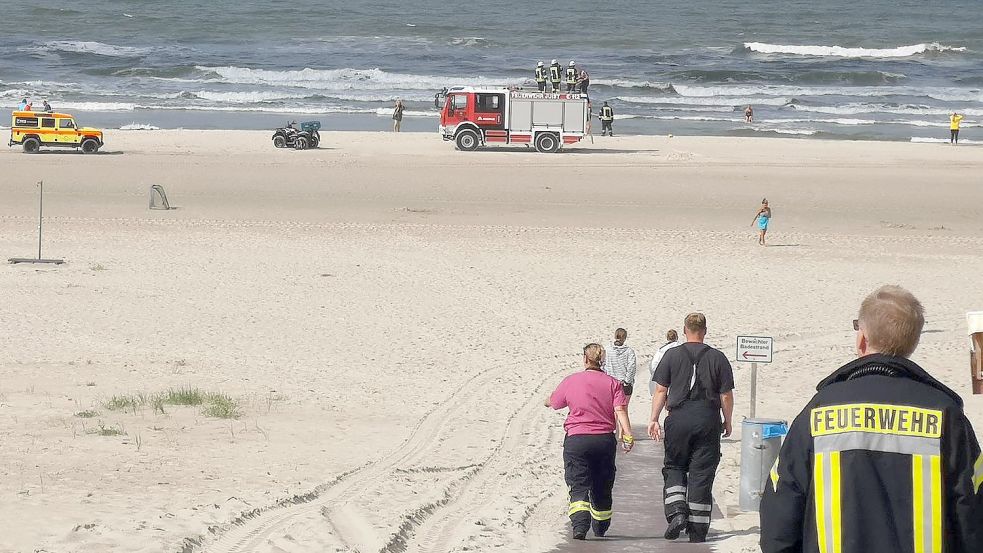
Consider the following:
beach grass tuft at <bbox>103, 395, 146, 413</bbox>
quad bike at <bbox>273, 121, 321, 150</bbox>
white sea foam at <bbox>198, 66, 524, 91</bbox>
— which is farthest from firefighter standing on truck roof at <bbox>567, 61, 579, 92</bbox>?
beach grass tuft at <bbox>103, 395, 146, 413</bbox>

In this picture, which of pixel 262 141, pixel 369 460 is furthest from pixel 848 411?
pixel 262 141

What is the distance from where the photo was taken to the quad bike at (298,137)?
35250mm

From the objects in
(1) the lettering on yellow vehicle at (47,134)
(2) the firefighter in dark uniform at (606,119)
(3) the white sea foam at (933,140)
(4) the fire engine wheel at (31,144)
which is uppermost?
(2) the firefighter in dark uniform at (606,119)

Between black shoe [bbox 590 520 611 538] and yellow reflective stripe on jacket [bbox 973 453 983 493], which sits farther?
black shoe [bbox 590 520 611 538]

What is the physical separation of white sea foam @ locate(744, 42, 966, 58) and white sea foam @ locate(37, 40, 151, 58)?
3590 centimetres

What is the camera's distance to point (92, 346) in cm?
1395

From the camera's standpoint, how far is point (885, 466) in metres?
3.29

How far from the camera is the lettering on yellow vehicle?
33.3 metres

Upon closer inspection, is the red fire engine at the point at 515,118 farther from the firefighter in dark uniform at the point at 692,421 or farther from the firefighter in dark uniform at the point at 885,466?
the firefighter in dark uniform at the point at 885,466

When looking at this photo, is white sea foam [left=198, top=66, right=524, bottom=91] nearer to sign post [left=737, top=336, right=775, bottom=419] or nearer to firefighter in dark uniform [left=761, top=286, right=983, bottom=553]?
sign post [left=737, top=336, right=775, bottom=419]

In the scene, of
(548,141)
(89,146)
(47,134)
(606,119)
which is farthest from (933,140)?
(47,134)

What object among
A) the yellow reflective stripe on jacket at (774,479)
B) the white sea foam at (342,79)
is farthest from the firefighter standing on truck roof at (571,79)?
the yellow reflective stripe on jacket at (774,479)

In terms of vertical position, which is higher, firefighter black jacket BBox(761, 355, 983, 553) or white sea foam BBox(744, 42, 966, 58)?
white sea foam BBox(744, 42, 966, 58)

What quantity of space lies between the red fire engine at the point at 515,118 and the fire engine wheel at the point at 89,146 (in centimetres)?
997
